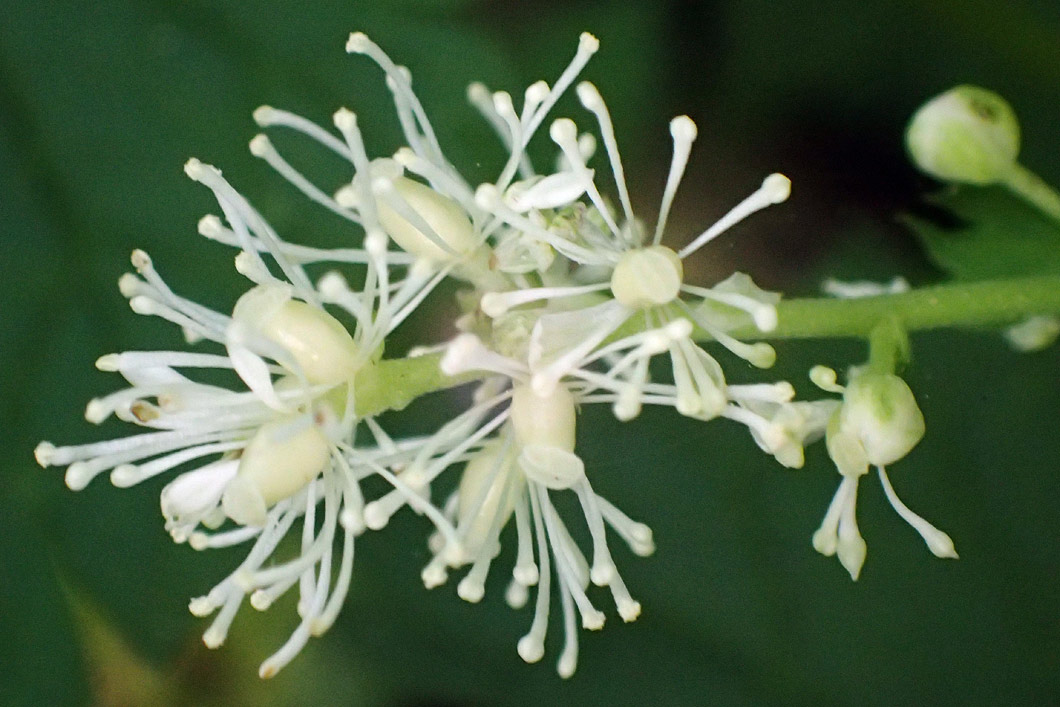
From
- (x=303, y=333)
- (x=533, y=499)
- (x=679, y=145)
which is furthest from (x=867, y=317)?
(x=303, y=333)

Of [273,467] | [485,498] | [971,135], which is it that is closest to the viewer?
[273,467]

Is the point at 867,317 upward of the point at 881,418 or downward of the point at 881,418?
upward

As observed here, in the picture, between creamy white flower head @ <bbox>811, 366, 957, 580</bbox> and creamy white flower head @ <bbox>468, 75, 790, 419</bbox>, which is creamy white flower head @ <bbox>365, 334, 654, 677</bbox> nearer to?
creamy white flower head @ <bbox>468, 75, 790, 419</bbox>

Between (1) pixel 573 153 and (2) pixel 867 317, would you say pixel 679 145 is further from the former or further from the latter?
(2) pixel 867 317

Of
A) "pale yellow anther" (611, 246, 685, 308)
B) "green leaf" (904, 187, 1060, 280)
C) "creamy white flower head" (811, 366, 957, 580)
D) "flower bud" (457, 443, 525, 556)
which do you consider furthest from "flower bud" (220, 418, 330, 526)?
"green leaf" (904, 187, 1060, 280)

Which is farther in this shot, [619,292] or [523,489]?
[523,489]

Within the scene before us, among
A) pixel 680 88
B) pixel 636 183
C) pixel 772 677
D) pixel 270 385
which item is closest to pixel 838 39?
pixel 680 88

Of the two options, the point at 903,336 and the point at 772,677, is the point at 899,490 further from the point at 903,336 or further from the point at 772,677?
the point at 903,336
